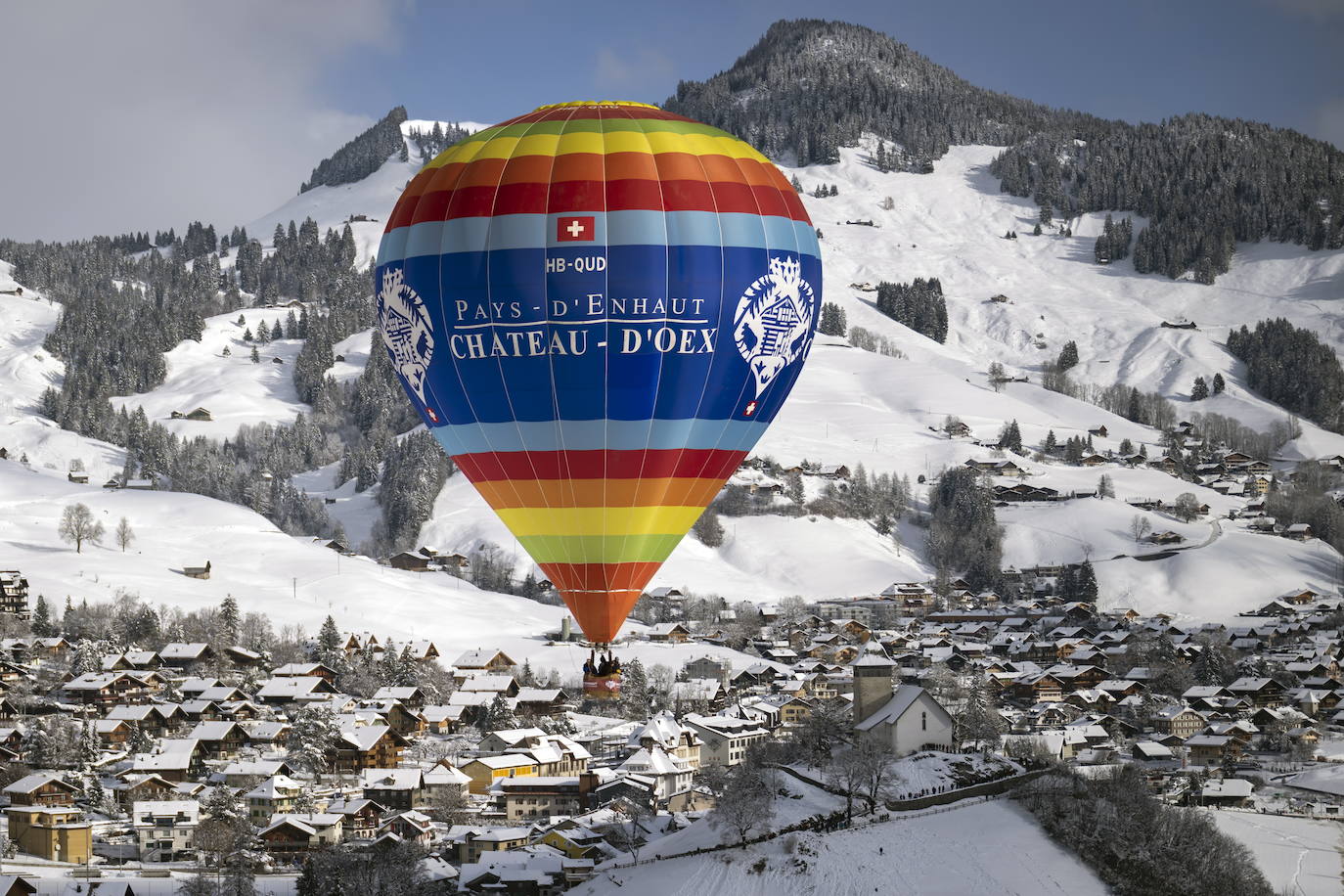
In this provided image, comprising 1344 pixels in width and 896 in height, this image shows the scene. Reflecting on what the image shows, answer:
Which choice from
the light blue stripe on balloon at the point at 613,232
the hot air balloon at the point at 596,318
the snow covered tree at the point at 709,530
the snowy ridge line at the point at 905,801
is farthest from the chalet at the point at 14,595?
the light blue stripe on balloon at the point at 613,232

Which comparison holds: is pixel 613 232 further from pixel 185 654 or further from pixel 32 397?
pixel 32 397

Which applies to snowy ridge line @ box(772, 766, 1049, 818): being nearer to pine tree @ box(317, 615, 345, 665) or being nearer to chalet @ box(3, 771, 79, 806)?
chalet @ box(3, 771, 79, 806)

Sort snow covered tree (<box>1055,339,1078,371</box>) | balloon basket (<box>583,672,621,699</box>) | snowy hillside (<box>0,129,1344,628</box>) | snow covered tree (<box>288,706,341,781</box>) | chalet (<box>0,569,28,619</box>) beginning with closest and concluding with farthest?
balloon basket (<box>583,672,621,699</box>)
snow covered tree (<box>288,706,341,781</box>)
chalet (<box>0,569,28,619</box>)
snowy hillside (<box>0,129,1344,628</box>)
snow covered tree (<box>1055,339,1078,371</box>)

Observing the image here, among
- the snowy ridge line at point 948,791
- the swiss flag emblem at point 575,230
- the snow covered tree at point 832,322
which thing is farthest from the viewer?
the snow covered tree at point 832,322

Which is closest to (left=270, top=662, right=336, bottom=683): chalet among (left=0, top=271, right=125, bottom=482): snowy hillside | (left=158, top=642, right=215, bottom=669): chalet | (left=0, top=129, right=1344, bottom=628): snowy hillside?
(left=158, top=642, right=215, bottom=669): chalet

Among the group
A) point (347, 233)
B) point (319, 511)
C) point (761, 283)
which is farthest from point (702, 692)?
point (347, 233)

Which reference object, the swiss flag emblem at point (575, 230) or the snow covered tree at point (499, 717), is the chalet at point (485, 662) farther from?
the swiss flag emblem at point (575, 230)
